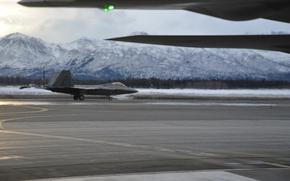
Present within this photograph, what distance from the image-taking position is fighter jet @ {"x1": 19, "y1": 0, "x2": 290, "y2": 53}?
814 cm

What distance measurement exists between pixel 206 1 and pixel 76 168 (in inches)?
241

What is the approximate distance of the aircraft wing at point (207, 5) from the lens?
317 inches

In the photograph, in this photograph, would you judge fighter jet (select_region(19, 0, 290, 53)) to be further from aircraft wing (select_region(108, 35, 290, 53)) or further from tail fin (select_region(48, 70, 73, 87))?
tail fin (select_region(48, 70, 73, 87))

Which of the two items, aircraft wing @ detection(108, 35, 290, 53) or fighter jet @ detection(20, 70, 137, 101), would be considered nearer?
aircraft wing @ detection(108, 35, 290, 53)

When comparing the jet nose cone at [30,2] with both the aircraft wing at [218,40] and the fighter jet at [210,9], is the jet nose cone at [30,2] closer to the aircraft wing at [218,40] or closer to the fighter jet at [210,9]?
the fighter jet at [210,9]

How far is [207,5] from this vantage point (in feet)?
27.8

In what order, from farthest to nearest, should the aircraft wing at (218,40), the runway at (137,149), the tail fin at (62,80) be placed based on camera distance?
the tail fin at (62,80)
the runway at (137,149)
the aircraft wing at (218,40)

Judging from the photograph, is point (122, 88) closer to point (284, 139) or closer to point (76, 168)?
point (284, 139)

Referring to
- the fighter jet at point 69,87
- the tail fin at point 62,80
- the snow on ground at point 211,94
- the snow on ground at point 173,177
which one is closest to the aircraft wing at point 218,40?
the snow on ground at point 173,177

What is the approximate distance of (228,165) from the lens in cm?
1363

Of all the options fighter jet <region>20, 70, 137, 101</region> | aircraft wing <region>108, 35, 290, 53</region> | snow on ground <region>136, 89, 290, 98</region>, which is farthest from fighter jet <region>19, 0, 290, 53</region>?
snow on ground <region>136, 89, 290, 98</region>

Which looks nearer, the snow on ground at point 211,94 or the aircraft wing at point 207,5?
the aircraft wing at point 207,5

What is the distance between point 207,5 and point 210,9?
35 cm

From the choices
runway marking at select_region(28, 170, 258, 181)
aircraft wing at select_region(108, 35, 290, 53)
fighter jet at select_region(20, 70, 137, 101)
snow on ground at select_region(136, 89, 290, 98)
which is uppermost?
aircraft wing at select_region(108, 35, 290, 53)
